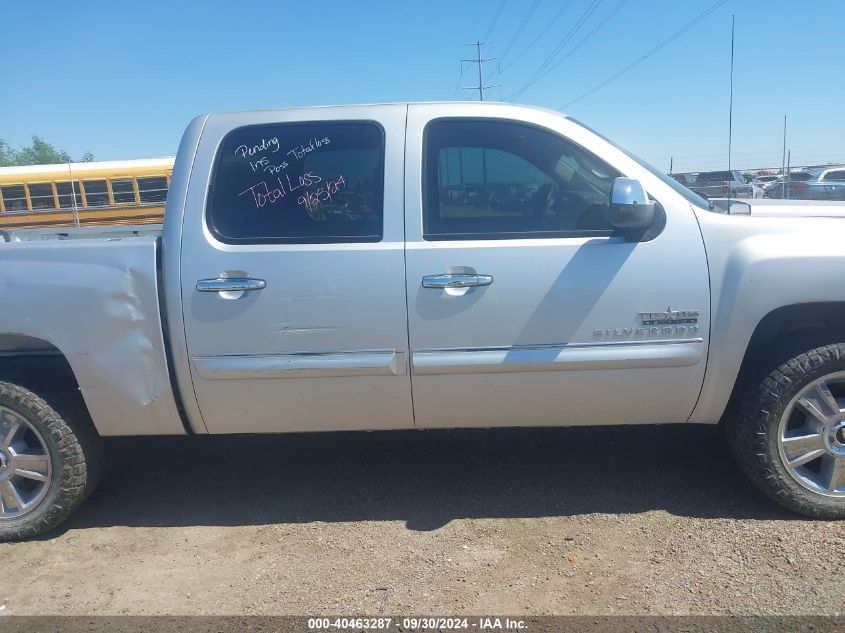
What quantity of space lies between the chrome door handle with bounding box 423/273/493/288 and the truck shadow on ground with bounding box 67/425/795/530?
3.95 feet

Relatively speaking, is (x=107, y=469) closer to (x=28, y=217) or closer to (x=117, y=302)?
(x=117, y=302)

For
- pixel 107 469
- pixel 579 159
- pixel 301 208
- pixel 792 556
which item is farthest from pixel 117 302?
pixel 792 556

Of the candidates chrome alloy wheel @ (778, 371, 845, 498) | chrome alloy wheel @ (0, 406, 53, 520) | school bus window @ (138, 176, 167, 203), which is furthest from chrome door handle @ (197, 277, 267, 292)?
school bus window @ (138, 176, 167, 203)

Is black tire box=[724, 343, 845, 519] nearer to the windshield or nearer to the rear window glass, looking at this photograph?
the windshield

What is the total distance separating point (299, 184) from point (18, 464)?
1925 millimetres

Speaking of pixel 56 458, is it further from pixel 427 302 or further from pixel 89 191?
pixel 89 191

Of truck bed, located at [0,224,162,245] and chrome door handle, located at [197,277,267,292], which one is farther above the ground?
truck bed, located at [0,224,162,245]

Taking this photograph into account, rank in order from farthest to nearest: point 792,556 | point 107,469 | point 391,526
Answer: point 107,469 < point 391,526 < point 792,556

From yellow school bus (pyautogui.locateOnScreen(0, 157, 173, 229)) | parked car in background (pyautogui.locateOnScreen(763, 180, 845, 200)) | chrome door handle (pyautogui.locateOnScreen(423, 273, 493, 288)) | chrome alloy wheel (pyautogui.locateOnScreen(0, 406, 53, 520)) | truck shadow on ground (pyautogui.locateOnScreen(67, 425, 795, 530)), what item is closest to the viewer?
chrome door handle (pyautogui.locateOnScreen(423, 273, 493, 288))

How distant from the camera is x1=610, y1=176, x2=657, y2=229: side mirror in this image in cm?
294

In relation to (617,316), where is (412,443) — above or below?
below

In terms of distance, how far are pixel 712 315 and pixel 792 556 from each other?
43.0 inches

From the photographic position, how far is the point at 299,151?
3322mm

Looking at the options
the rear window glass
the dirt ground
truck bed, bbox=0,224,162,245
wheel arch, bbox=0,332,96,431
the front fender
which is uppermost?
the rear window glass
